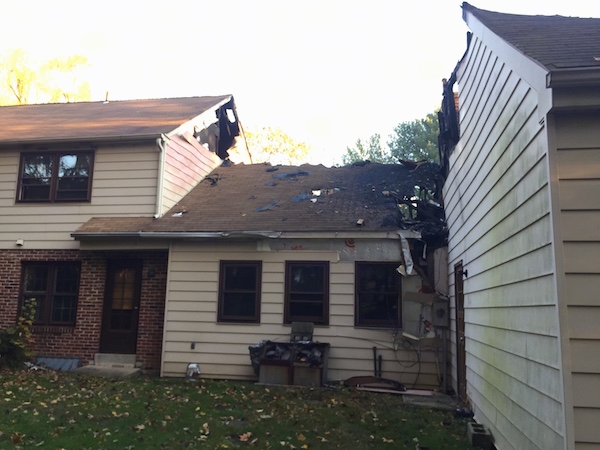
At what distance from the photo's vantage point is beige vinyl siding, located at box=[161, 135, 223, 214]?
11.3 metres

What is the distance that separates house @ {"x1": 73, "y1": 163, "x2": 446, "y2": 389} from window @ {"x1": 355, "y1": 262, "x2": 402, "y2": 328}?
0.02m

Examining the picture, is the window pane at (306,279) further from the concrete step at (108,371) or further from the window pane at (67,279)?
the window pane at (67,279)

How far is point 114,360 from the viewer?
10.5 meters

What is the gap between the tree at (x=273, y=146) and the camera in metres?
31.0

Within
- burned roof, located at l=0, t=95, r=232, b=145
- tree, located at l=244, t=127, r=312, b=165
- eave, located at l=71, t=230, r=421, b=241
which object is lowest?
eave, located at l=71, t=230, r=421, b=241

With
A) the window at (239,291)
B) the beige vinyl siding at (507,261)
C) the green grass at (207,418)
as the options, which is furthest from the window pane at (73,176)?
the beige vinyl siding at (507,261)

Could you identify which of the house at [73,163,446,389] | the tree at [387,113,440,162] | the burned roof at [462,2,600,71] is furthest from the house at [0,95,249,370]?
the tree at [387,113,440,162]

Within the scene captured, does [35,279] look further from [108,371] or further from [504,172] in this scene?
[504,172]

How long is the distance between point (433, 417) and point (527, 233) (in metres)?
3.80

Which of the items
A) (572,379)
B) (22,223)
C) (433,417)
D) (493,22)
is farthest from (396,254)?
(22,223)

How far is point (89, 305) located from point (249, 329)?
3608mm

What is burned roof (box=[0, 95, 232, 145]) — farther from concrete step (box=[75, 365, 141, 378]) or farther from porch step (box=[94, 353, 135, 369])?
concrete step (box=[75, 365, 141, 378])

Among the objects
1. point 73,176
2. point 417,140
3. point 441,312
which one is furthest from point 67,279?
point 417,140

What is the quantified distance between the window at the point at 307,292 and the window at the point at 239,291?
2.01ft
